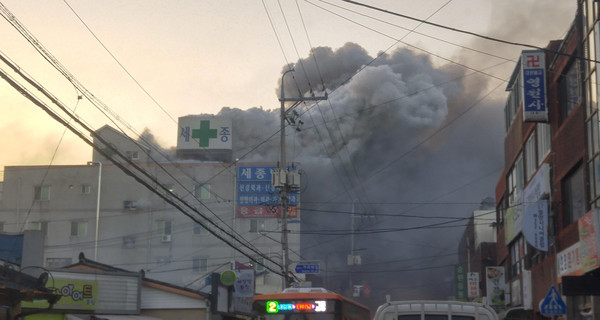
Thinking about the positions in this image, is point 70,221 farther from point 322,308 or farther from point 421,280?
point 322,308

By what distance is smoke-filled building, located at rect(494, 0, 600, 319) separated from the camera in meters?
24.5

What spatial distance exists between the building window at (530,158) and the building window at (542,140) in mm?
1217

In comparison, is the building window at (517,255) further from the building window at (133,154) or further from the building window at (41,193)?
the building window at (41,193)

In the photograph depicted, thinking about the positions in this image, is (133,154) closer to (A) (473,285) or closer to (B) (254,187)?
(B) (254,187)

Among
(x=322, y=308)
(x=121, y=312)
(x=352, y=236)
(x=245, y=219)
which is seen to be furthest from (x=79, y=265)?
(x=352, y=236)

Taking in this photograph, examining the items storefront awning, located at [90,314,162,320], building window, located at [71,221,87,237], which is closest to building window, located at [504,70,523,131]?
storefront awning, located at [90,314,162,320]

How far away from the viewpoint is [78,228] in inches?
2995

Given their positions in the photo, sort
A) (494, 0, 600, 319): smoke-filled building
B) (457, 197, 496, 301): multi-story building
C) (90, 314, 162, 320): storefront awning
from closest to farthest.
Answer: (494, 0, 600, 319): smoke-filled building, (90, 314, 162, 320): storefront awning, (457, 197, 496, 301): multi-story building

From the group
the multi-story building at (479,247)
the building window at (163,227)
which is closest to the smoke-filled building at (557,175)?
the multi-story building at (479,247)

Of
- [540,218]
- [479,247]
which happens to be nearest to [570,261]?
[540,218]

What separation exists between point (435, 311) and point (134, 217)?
214 feet

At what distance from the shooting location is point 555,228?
31094 mm

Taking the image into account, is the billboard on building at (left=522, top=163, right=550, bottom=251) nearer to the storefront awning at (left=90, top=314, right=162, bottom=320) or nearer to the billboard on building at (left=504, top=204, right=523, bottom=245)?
the billboard on building at (left=504, top=204, right=523, bottom=245)

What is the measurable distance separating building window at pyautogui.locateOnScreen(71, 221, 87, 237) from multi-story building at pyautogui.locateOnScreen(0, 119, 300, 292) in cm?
10
